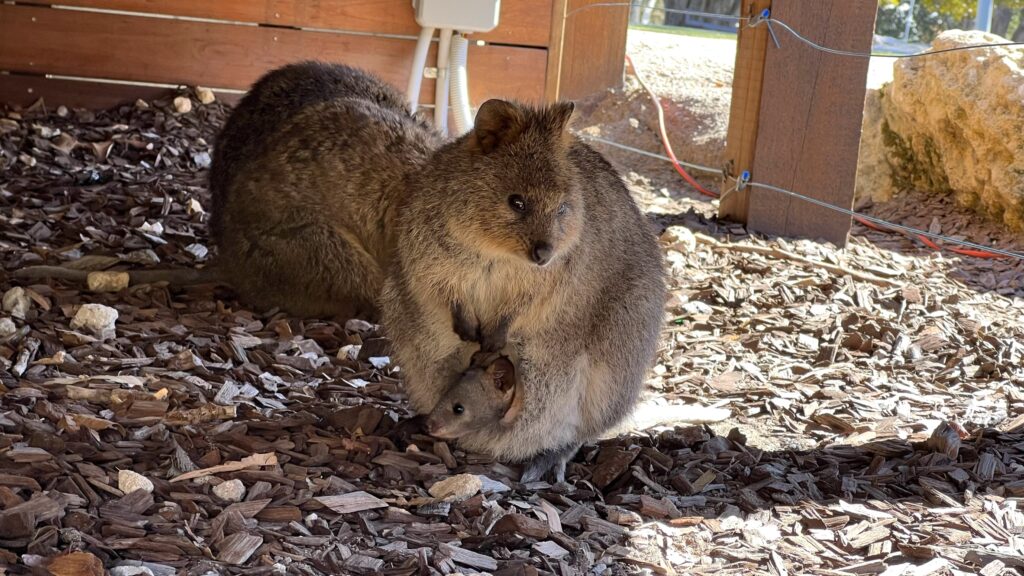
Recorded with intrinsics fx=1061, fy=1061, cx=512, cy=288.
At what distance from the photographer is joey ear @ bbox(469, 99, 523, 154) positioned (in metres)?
3.56

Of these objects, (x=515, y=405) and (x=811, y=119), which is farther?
(x=811, y=119)

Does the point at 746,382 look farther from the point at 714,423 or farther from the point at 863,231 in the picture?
the point at 863,231

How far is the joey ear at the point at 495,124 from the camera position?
11.7 feet

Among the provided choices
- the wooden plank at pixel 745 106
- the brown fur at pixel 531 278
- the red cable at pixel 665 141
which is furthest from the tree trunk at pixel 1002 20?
the brown fur at pixel 531 278

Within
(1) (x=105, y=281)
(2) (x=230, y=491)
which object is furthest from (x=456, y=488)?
(1) (x=105, y=281)

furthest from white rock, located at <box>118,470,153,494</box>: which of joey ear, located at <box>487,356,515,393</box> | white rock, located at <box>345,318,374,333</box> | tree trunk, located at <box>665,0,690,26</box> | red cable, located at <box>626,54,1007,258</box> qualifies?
tree trunk, located at <box>665,0,690,26</box>

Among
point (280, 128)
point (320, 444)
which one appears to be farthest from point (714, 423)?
point (280, 128)

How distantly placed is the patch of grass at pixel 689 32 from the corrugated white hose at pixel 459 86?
2.08 m

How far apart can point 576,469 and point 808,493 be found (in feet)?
2.70

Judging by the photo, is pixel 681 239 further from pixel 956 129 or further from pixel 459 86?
pixel 956 129

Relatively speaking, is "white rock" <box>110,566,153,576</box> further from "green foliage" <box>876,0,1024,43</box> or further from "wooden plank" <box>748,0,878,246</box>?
"green foliage" <box>876,0,1024,43</box>

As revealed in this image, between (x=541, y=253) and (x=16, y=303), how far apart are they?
104 inches

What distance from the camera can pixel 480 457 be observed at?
12.7 feet

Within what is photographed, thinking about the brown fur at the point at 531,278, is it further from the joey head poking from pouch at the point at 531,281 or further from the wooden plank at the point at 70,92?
the wooden plank at the point at 70,92
